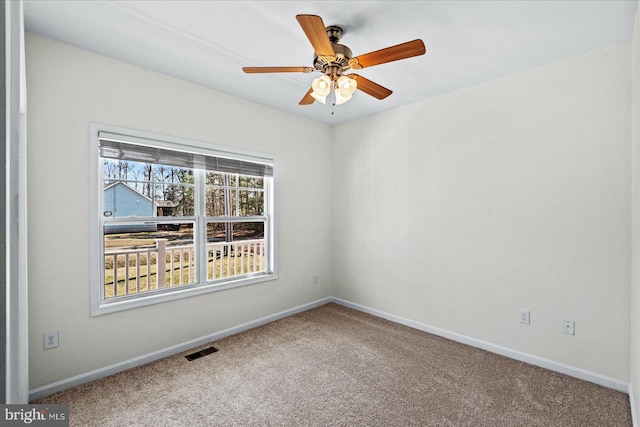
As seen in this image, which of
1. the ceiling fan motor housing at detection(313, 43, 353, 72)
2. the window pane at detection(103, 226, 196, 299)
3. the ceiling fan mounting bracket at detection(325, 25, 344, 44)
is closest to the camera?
the ceiling fan motor housing at detection(313, 43, 353, 72)

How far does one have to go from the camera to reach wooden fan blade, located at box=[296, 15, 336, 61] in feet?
5.03

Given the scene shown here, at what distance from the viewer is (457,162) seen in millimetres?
3162

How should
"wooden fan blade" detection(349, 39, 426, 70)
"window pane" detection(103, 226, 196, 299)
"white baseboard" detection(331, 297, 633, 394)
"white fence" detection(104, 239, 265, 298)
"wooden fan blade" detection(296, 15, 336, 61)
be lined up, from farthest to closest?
"white fence" detection(104, 239, 265, 298) < "window pane" detection(103, 226, 196, 299) < "white baseboard" detection(331, 297, 633, 394) < "wooden fan blade" detection(349, 39, 426, 70) < "wooden fan blade" detection(296, 15, 336, 61)

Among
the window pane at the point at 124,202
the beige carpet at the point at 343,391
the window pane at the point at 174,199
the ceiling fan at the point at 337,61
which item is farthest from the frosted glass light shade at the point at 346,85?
the beige carpet at the point at 343,391

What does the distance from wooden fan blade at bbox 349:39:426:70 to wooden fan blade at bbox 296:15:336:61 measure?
0.58ft

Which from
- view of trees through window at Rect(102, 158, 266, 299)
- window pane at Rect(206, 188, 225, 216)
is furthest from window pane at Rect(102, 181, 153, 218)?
window pane at Rect(206, 188, 225, 216)

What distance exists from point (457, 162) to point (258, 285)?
2.58 meters

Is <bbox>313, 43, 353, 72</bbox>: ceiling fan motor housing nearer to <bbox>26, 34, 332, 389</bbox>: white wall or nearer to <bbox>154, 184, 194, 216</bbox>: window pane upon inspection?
<bbox>26, 34, 332, 389</bbox>: white wall

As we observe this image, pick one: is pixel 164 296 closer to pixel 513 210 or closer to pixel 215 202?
pixel 215 202

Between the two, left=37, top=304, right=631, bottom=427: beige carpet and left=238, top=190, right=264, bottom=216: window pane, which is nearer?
left=37, top=304, right=631, bottom=427: beige carpet

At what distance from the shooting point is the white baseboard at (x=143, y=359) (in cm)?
225

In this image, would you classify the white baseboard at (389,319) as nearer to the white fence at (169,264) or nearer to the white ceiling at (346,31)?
the white fence at (169,264)

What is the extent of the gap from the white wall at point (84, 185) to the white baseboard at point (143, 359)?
1.6 inches

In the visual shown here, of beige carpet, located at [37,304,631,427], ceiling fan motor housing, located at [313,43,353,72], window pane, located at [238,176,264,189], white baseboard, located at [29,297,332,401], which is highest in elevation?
ceiling fan motor housing, located at [313,43,353,72]
